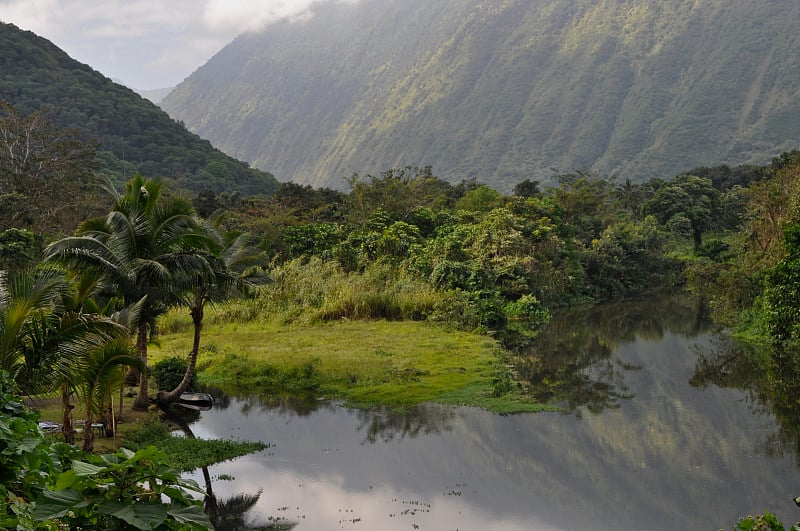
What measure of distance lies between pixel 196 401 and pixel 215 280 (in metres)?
3.50

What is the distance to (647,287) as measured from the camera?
1628 inches

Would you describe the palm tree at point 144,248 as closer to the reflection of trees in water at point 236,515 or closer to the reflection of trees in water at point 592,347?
the reflection of trees in water at point 236,515

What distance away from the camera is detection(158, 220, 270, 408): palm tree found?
1405cm

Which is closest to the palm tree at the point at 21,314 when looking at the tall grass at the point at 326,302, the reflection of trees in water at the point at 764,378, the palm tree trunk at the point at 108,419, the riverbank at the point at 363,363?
the palm tree trunk at the point at 108,419

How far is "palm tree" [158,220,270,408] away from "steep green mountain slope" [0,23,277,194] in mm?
49207

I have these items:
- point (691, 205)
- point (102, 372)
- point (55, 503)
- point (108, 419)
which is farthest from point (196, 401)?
point (691, 205)

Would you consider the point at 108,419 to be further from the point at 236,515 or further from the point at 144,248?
the point at 236,515

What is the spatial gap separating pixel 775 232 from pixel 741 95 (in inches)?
3765

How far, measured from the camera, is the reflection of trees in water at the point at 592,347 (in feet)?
55.9

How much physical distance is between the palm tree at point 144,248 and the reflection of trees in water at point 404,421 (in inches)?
179

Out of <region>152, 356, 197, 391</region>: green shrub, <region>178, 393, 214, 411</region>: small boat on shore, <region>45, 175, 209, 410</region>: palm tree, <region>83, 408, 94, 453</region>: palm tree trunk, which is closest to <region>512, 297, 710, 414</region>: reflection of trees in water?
<region>178, 393, 214, 411</region>: small boat on shore

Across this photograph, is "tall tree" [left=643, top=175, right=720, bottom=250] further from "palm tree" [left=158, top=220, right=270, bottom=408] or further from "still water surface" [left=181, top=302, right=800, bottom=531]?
"palm tree" [left=158, top=220, right=270, bottom=408]

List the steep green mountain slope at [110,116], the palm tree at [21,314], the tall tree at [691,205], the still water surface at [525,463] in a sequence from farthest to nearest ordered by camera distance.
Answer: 1. the steep green mountain slope at [110,116]
2. the tall tree at [691,205]
3. the still water surface at [525,463]
4. the palm tree at [21,314]

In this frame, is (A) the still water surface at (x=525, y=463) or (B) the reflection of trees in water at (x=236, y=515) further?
(A) the still water surface at (x=525, y=463)
